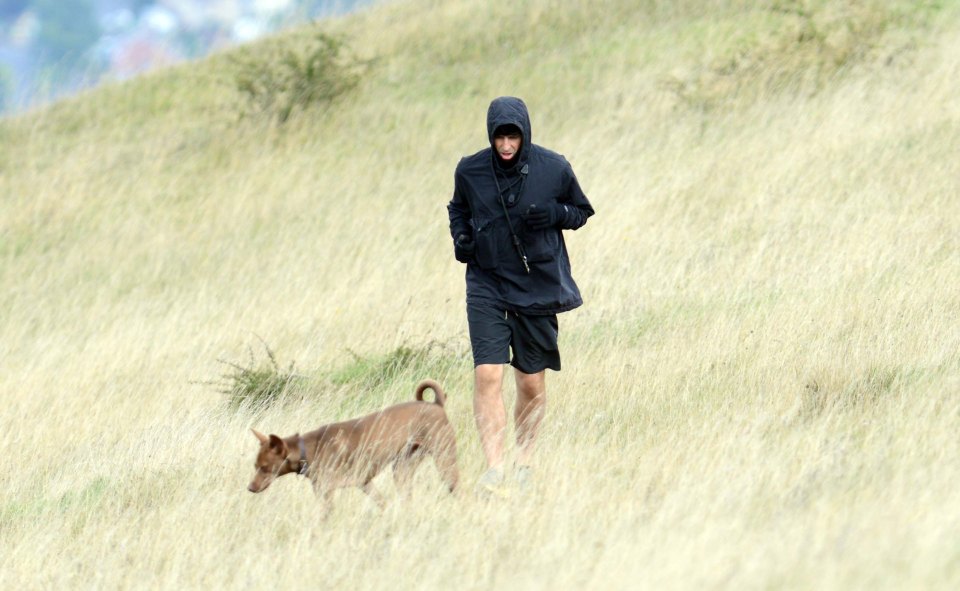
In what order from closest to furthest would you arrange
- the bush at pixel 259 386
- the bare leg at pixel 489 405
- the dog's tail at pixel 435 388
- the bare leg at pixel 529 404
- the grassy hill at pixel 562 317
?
the grassy hill at pixel 562 317 < the dog's tail at pixel 435 388 < the bare leg at pixel 489 405 < the bare leg at pixel 529 404 < the bush at pixel 259 386

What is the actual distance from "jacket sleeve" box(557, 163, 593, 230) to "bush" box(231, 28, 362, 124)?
9989 mm

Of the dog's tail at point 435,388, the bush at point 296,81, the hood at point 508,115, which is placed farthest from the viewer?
Answer: the bush at point 296,81

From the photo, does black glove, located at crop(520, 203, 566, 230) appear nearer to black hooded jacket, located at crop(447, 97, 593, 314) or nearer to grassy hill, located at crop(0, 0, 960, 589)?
black hooded jacket, located at crop(447, 97, 593, 314)

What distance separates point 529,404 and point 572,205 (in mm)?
1026

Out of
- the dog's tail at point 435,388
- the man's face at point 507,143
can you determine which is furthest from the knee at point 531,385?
the man's face at point 507,143

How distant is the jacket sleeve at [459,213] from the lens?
6.28 meters

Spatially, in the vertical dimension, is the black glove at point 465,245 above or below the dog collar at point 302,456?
above

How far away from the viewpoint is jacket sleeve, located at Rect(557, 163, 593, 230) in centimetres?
615

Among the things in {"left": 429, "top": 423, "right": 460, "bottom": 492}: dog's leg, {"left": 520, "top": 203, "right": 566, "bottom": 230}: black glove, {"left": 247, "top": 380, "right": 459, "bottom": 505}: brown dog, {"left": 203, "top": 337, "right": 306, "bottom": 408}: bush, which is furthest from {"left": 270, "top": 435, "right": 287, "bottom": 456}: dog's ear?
{"left": 203, "top": 337, "right": 306, "bottom": 408}: bush

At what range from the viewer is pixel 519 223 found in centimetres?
612

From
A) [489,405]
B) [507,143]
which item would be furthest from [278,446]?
[507,143]

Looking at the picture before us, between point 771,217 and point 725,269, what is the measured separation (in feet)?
3.91

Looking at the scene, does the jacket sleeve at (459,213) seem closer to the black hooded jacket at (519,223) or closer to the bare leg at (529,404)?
the black hooded jacket at (519,223)

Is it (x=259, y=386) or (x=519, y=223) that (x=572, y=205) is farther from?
(x=259, y=386)
